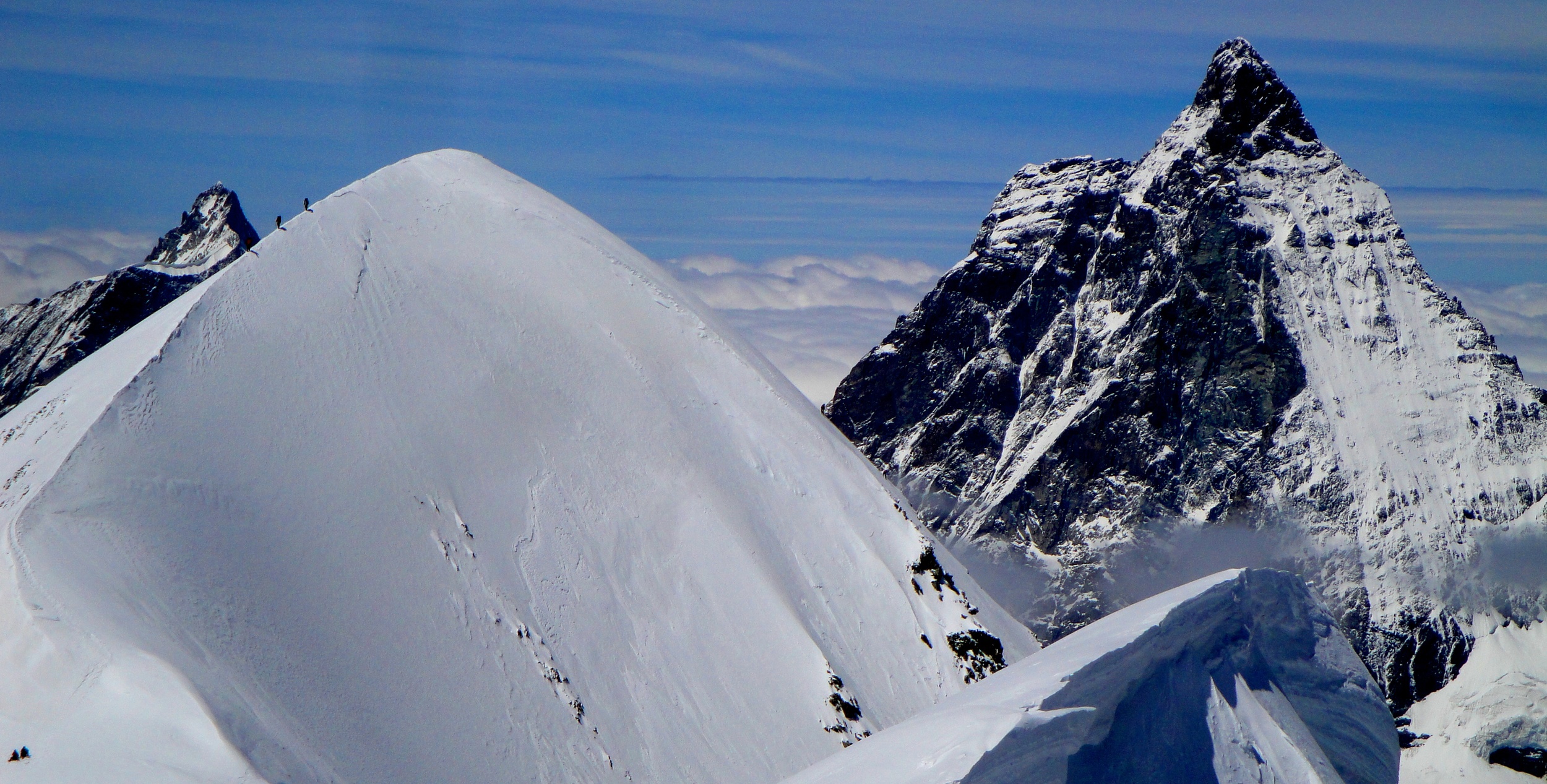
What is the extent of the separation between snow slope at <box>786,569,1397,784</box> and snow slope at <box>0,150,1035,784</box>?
1928 cm

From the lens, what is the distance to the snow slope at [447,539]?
1390 inches

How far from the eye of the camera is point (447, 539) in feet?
164

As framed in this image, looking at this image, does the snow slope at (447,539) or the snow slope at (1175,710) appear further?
the snow slope at (447,539)

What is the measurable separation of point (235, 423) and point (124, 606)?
1363 cm

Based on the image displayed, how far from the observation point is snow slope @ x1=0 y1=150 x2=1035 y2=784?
35.3 meters

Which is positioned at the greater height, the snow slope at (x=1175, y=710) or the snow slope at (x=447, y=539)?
the snow slope at (x=447, y=539)

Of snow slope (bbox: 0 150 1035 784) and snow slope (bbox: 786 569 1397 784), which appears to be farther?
snow slope (bbox: 0 150 1035 784)

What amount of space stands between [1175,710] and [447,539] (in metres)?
36.0

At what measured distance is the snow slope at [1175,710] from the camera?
16.3m

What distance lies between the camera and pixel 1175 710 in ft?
65.8

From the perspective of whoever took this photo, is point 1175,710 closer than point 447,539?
Yes

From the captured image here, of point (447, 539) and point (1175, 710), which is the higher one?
point (447, 539)

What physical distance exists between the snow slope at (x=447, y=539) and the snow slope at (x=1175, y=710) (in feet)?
63.2

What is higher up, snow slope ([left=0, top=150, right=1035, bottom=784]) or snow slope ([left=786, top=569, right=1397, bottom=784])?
snow slope ([left=0, top=150, right=1035, bottom=784])
